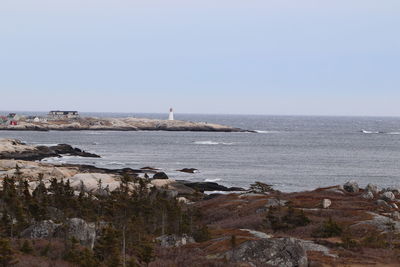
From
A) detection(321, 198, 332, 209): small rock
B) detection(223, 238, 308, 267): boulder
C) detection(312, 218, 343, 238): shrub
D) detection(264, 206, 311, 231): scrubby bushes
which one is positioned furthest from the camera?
detection(321, 198, 332, 209): small rock

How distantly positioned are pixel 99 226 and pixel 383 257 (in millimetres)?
24284

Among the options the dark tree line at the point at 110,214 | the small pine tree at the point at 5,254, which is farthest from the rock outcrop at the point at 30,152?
the small pine tree at the point at 5,254

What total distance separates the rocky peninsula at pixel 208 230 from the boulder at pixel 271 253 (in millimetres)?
64

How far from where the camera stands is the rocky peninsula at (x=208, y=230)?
3653 centimetres

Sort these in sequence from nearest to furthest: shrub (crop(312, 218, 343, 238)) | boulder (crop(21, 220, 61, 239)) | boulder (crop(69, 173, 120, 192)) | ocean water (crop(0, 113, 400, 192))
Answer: shrub (crop(312, 218, 343, 238))
boulder (crop(21, 220, 61, 239))
boulder (crop(69, 173, 120, 192))
ocean water (crop(0, 113, 400, 192))

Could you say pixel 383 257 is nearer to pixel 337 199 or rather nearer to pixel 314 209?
pixel 314 209

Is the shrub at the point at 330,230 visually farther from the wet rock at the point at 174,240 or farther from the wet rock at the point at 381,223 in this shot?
the wet rock at the point at 174,240

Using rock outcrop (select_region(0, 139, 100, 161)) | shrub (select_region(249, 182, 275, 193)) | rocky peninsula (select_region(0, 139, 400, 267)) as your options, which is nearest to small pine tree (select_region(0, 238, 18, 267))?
rocky peninsula (select_region(0, 139, 400, 267))

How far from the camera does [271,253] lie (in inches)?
1438

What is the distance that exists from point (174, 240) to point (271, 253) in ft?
42.8

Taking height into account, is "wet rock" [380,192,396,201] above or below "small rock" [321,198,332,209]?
above

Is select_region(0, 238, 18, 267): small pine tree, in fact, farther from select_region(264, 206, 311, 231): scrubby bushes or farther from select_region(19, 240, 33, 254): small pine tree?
select_region(264, 206, 311, 231): scrubby bushes

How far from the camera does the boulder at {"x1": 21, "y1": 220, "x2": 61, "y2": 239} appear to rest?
156 feet

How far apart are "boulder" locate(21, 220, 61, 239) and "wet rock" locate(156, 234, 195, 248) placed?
8811mm
